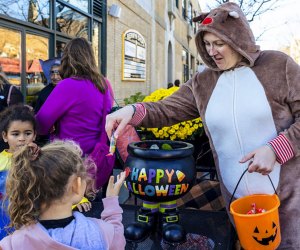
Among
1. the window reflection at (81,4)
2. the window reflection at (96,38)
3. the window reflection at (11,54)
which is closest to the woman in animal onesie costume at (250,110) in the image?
the window reflection at (11,54)

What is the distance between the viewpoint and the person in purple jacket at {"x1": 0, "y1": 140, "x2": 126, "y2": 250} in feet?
4.43

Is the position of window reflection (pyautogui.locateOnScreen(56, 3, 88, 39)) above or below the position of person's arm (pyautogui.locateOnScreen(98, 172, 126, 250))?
above

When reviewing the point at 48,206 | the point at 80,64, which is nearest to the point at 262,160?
the point at 48,206

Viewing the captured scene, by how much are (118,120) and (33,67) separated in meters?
4.85

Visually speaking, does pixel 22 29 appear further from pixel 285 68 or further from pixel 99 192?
pixel 285 68

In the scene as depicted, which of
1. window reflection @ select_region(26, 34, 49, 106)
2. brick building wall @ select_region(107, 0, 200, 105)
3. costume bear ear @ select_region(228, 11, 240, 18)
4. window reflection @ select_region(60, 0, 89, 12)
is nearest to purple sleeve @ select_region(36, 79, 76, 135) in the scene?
costume bear ear @ select_region(228, 11, 240, 18)

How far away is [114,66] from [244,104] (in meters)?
8.31

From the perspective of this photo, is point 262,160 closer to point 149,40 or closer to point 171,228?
point 171,228

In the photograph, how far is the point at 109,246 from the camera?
1.46 m

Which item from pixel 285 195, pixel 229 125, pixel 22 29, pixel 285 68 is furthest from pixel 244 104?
pixel 22 29

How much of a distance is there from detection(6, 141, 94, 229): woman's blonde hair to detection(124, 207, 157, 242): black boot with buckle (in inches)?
20.5

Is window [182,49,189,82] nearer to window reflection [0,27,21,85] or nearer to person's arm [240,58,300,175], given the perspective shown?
window reflection [0,27,21,85]

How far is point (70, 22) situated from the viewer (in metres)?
7.92

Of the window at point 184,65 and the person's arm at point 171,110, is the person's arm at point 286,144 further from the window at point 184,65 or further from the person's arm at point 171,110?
the window at point 184,65
